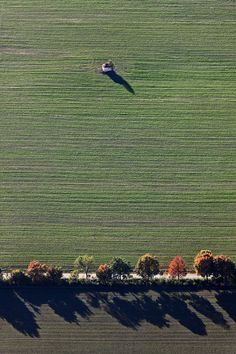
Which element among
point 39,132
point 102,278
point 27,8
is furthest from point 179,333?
point 27,8

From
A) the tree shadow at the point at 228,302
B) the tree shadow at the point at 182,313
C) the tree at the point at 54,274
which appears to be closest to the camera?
the tree shadow at the point at 182,313

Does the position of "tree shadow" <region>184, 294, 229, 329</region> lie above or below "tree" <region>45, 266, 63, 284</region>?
below

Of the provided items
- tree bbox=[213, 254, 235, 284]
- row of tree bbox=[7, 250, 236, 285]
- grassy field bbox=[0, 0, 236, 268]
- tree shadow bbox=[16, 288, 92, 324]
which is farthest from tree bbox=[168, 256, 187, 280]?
tree shadow bbox=[16, 288, 92, 324]

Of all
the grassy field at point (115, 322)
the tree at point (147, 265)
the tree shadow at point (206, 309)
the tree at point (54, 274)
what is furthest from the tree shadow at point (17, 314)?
the tree shadow at point (206, 309)

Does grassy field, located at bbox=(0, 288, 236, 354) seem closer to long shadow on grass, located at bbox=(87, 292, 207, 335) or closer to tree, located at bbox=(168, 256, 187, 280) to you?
long shadow on grass, located at bbox=(87, 292, 207, 335)

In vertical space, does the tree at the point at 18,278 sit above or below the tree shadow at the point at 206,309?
above

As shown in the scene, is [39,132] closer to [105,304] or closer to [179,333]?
[105,304]

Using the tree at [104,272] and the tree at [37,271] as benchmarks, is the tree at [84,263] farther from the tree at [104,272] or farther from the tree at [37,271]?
the tree at [37,271]
